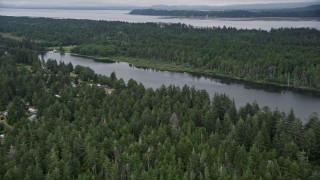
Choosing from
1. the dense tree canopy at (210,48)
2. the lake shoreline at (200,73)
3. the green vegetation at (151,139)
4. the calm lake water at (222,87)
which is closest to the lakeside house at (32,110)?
the green vegetation at (151,139)

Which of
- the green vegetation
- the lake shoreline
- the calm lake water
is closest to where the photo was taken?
the green vegetation

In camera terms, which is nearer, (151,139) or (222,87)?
(151,139)

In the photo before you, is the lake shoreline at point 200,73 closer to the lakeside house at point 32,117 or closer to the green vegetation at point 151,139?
the green vegetation at point 151,139

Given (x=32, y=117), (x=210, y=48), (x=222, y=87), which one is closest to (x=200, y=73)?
(x=222, y=87)

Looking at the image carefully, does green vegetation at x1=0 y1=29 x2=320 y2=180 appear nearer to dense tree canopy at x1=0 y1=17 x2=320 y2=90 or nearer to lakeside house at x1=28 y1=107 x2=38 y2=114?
lakeside house at x1=28 y1=107 x2=38 y2=114

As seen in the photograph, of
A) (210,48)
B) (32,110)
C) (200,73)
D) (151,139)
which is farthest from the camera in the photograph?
(210,48)

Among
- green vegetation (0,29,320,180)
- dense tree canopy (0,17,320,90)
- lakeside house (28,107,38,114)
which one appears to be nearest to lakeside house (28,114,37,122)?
green vegetation (0,29,320,180)

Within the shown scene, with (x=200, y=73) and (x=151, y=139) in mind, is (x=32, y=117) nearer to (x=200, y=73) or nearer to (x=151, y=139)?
(x=151, y=139)

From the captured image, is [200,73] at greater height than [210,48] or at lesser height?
lesser
